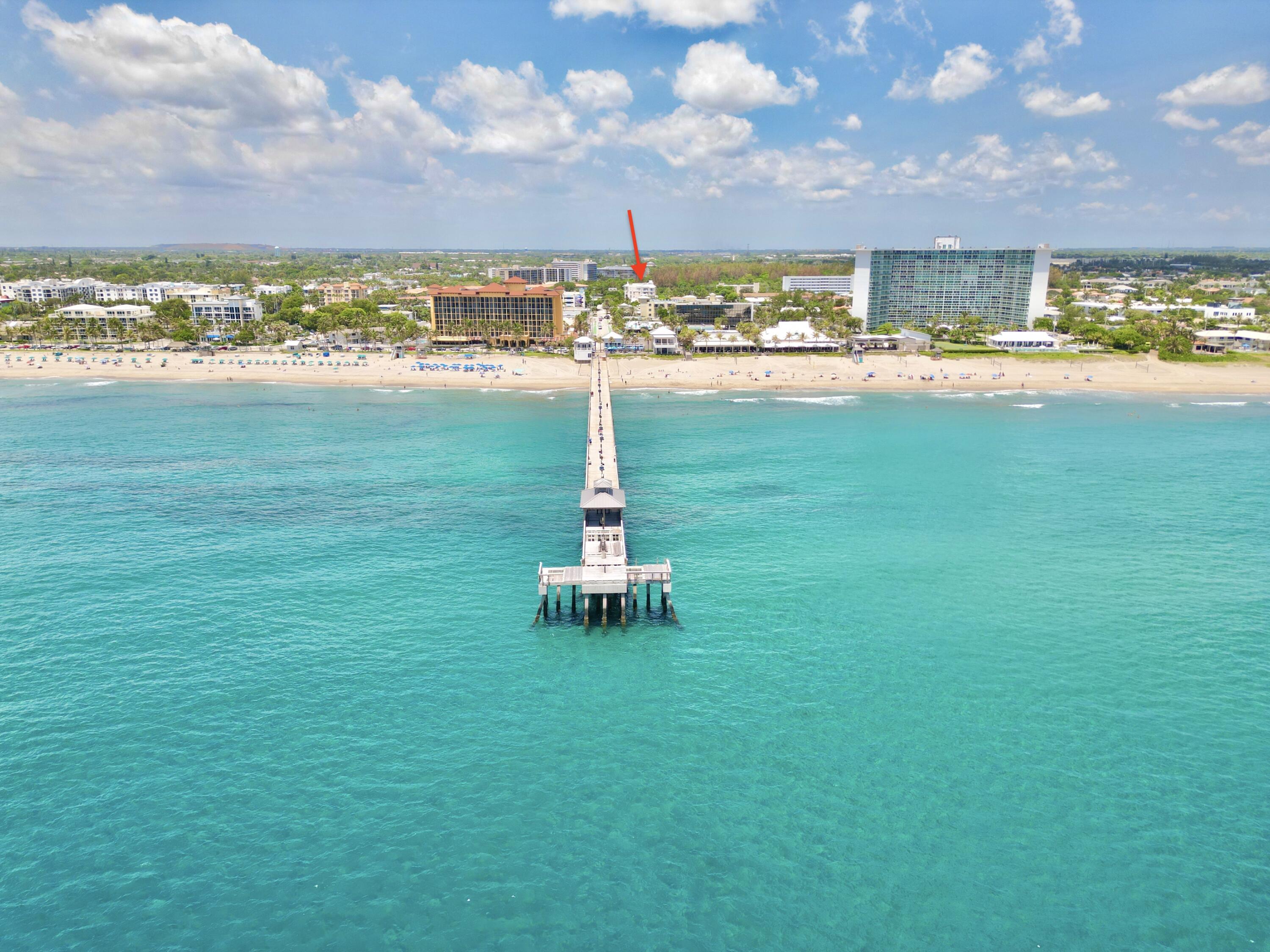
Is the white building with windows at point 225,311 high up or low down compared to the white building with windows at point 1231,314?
down

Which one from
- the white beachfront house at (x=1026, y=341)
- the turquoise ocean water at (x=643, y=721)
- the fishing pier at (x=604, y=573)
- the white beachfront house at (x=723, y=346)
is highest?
the white beachfront house at (x=1026, y=341)

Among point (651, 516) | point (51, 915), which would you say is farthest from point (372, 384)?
point (51, 915)

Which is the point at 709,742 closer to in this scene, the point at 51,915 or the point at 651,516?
the point at 51,915

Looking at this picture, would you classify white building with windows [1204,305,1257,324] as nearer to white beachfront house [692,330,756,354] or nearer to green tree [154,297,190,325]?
white beachfront house [692,330,756,354]

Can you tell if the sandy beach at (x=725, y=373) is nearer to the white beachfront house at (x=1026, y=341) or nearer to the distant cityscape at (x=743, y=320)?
Result: the white beachfront house at (x=1026, y=341)

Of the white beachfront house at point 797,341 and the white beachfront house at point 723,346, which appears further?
the white beachfront house at point 723,346

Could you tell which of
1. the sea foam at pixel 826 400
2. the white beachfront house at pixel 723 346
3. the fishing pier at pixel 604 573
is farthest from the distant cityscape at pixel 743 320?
the fishing pier at pixel 604 573

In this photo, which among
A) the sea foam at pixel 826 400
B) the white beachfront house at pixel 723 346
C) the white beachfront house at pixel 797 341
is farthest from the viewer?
the white beachfront house at pixel 723 346
